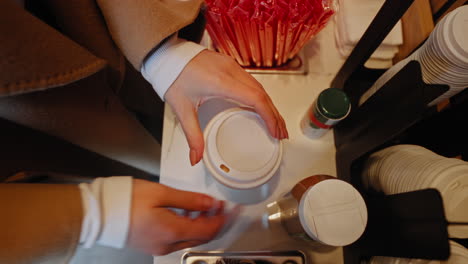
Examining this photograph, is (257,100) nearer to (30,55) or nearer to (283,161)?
(283,161)

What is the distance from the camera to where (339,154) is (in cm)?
46

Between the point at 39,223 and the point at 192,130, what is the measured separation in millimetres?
200

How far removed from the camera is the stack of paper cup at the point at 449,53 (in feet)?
1.00

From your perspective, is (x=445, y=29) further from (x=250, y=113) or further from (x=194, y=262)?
(x=194, y=262)

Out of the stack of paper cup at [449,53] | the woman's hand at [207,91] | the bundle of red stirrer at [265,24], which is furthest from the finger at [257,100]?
the stack of paper cup at [449,53]

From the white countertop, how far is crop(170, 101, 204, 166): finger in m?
0.09

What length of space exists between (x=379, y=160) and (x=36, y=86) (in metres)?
0.44

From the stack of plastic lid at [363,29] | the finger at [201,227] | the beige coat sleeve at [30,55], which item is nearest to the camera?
the beige coat sleeve at [30,55]

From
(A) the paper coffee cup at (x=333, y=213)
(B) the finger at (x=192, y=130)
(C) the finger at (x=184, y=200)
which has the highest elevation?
(B) the finger at (x=192, y=130)

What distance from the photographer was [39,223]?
27 cm

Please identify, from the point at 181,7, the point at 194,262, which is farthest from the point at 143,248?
the point at 181,7

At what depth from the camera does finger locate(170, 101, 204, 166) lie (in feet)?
1.22

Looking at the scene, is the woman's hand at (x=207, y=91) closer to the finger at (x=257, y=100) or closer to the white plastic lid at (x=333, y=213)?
the finger at (x=257, y=100)

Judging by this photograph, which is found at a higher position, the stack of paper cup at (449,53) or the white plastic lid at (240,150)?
the stack of paper cup at (449,53)
